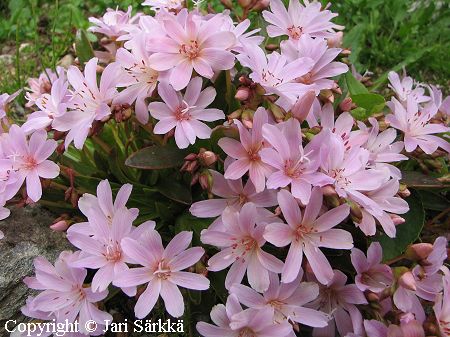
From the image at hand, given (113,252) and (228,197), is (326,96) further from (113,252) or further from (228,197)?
(113,252)

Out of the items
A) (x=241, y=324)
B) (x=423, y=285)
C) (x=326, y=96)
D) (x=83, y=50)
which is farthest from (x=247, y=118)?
(x=83, y=50)

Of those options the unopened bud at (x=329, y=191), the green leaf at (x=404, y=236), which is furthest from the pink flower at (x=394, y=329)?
the unopened bud at (x=329, y=191)

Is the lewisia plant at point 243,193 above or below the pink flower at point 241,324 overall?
above

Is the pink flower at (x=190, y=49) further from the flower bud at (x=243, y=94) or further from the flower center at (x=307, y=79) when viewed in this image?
the flower center at (x=307, y=79)

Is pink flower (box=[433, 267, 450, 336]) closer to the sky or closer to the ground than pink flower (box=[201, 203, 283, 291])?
closer to the ground

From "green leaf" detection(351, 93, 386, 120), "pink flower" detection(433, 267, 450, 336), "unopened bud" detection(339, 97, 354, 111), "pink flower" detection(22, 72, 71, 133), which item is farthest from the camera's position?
"green leaf" detection(351, 93, 386, 120)

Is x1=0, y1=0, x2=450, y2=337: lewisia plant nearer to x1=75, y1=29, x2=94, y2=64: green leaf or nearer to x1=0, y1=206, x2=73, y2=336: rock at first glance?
x1=0, y1=206, x2=73, y2=336: rock

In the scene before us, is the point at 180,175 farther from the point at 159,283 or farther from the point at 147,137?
the point at 159,283

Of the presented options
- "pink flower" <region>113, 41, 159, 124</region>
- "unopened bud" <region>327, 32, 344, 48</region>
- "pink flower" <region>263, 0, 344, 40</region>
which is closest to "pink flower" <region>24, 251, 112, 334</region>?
"pink flower" <region>113, 41, 159, 124</region>
